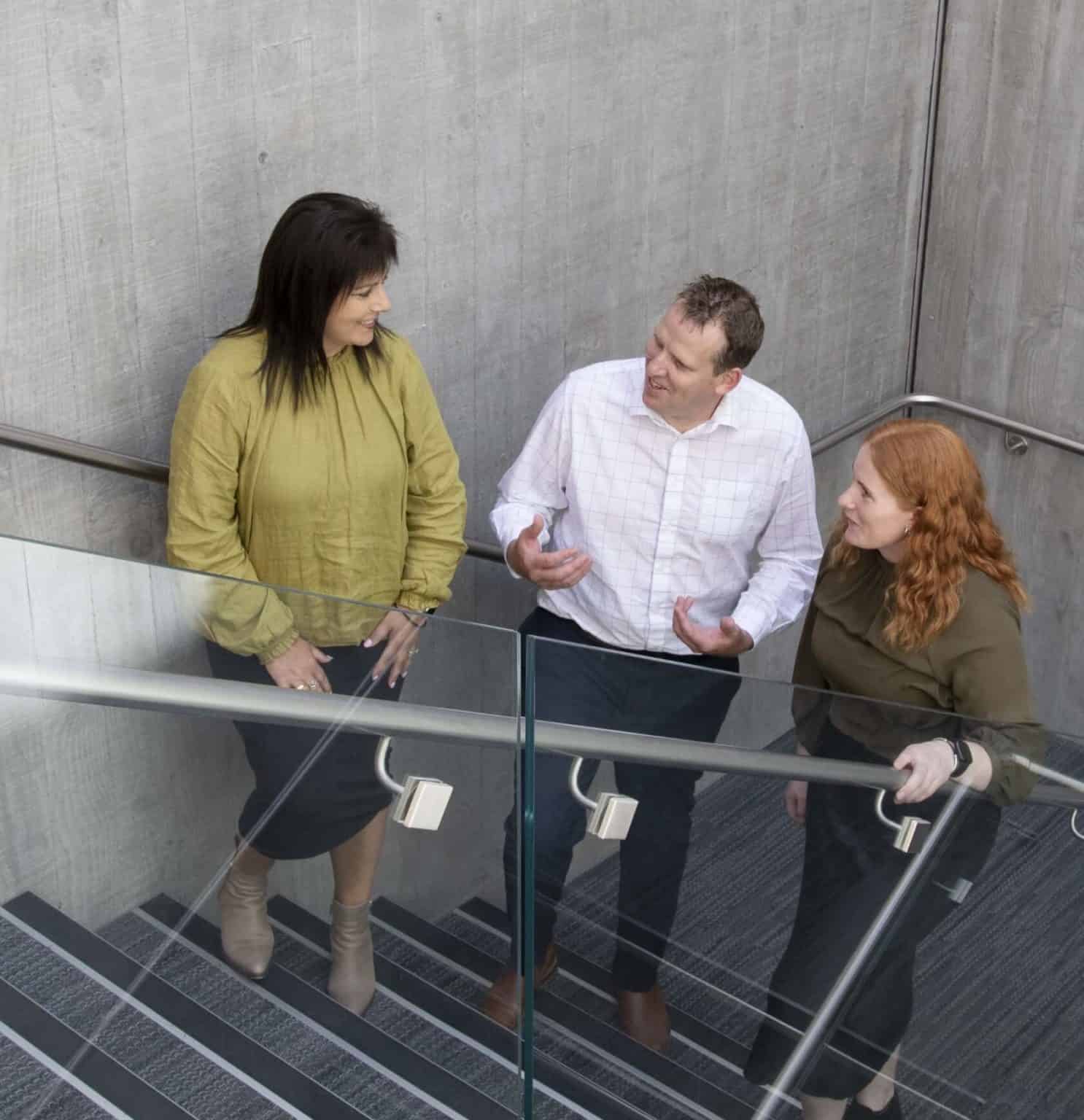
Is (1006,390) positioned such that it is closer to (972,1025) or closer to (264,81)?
(264,81)

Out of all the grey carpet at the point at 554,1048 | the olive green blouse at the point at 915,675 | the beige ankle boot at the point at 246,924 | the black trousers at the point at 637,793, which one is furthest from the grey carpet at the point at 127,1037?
the olive green blouse at the point at 915,675

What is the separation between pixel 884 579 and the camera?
2.63 meters

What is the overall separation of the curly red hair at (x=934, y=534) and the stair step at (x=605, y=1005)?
804mm

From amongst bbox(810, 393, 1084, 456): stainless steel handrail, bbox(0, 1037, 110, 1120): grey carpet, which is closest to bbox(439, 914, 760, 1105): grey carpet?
bbox(0, 1037, 110, 1120): grey carpet

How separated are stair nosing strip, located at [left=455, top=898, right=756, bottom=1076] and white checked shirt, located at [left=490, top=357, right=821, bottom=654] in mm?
1159

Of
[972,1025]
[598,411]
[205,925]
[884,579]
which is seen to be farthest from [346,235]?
[972,1025]

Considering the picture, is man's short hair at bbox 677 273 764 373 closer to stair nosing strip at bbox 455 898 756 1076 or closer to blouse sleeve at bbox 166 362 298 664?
blouse sleeve at bbox 166 362 298 664

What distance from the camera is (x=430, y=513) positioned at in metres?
2.96

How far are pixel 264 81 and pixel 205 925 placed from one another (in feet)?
5.72

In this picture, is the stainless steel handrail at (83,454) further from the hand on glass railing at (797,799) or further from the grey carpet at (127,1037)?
the hand on glass railing at (797,799)

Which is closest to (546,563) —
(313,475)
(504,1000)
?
(313,475)

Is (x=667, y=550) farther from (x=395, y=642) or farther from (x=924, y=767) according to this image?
(x=395, y=642)

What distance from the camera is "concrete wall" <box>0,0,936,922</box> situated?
265cm

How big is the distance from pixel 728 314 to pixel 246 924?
1.60 m
